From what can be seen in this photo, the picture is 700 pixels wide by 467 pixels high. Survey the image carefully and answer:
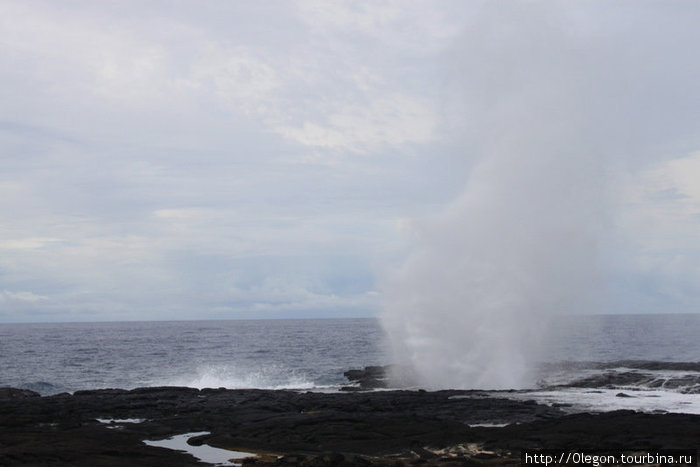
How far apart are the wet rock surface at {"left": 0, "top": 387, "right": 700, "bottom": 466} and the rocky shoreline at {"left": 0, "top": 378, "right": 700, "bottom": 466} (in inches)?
1.4

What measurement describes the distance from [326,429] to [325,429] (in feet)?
0.13

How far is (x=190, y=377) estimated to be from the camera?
53.9m

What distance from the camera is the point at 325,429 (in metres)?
23.8

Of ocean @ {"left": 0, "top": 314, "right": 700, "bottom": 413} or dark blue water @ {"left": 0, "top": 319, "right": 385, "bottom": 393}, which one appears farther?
dark blue water @ {"left": 0, "top": 319, "right": 385, "bottom": 393}

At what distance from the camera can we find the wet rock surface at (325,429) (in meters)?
19.8

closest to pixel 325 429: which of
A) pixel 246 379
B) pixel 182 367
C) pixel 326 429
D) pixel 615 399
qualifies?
pixel 326 429

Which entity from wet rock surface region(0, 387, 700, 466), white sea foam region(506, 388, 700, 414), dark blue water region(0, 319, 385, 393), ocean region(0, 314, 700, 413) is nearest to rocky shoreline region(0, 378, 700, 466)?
wet rock surface region(0, 387, 700, 466)

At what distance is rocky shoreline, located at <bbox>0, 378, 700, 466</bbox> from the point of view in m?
19.8

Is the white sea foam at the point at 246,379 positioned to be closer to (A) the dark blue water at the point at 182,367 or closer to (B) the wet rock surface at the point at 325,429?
(A) the dark blue water at the point at 182,367

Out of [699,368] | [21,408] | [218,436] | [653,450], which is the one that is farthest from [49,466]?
[699,368]

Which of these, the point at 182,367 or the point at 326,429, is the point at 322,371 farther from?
the point at 326,429

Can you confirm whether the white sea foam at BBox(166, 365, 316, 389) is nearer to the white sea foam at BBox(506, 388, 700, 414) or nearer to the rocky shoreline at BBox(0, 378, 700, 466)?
the rocky shoreline at BBox(0, 378, 700, 466)

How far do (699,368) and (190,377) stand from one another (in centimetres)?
3735

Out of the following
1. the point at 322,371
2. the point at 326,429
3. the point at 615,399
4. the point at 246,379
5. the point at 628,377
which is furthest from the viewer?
the point at 322,371
